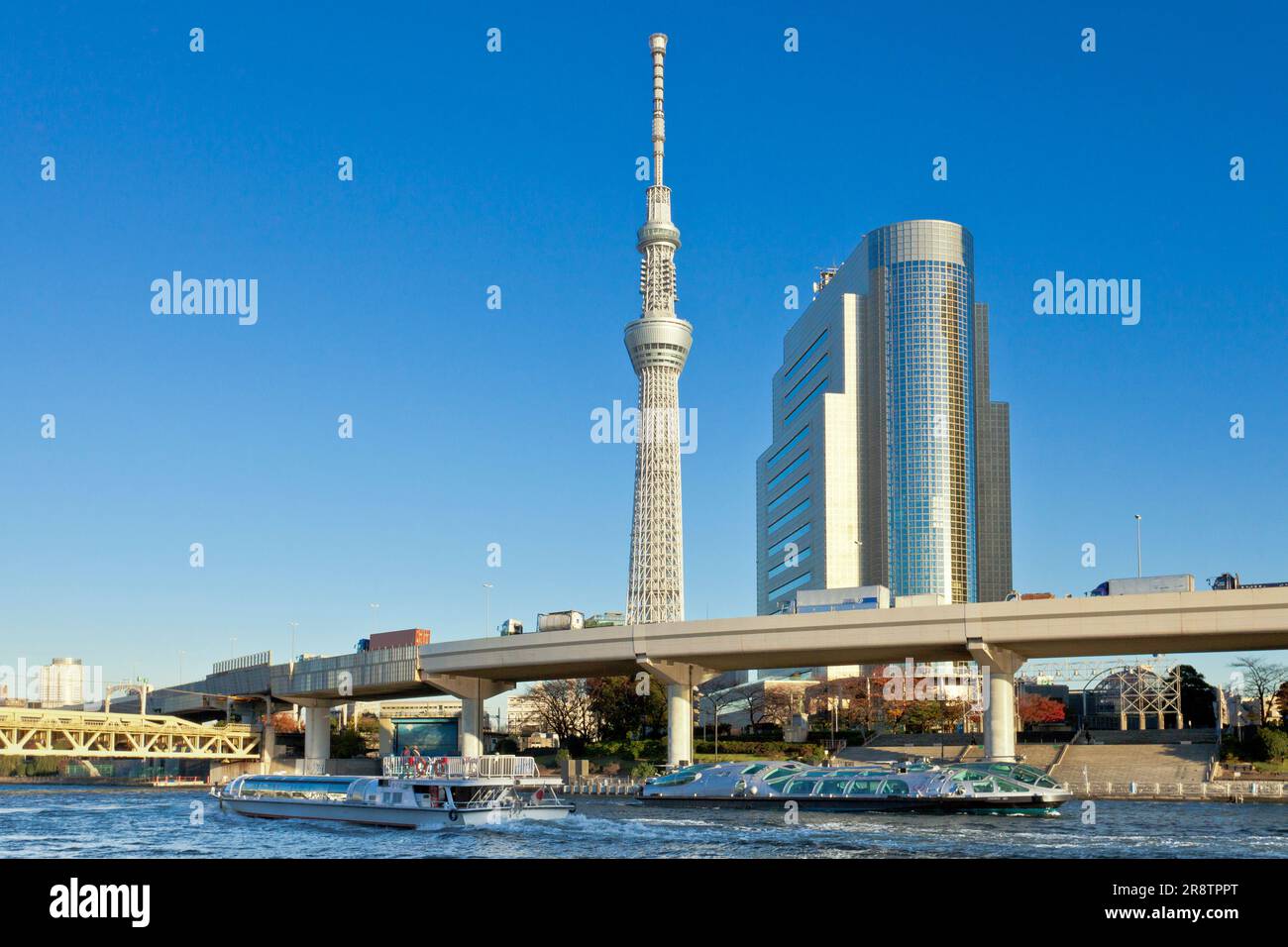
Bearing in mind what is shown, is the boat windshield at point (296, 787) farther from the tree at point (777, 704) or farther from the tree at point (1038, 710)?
the tree at point (1038, 710)

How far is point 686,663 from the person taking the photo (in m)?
111

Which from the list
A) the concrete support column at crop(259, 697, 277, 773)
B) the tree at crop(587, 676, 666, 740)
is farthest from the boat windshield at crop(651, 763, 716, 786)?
the concrete support column at crop(259, 697, 277, 773)

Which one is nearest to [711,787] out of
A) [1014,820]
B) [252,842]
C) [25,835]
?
[1014,820]

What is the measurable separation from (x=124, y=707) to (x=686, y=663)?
113471 mm

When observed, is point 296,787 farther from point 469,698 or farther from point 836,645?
point 469,698

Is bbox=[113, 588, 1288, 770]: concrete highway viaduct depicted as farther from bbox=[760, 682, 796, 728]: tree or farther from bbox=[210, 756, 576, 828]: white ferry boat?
bbox=[760, 682, 796, 728]: tree

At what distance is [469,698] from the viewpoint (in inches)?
5020

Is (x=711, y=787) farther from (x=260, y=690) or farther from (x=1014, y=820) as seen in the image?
(x=260, y=690)

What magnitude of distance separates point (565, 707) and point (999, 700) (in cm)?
6783

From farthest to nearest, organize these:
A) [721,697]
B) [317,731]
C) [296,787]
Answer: [721,697], [317,731], [296,787]

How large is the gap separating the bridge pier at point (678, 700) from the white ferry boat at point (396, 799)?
31.5 metres

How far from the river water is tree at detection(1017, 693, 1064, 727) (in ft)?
237

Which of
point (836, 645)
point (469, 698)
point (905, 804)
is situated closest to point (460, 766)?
point (469, 698)

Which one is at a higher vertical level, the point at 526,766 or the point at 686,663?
the point at 686,663
